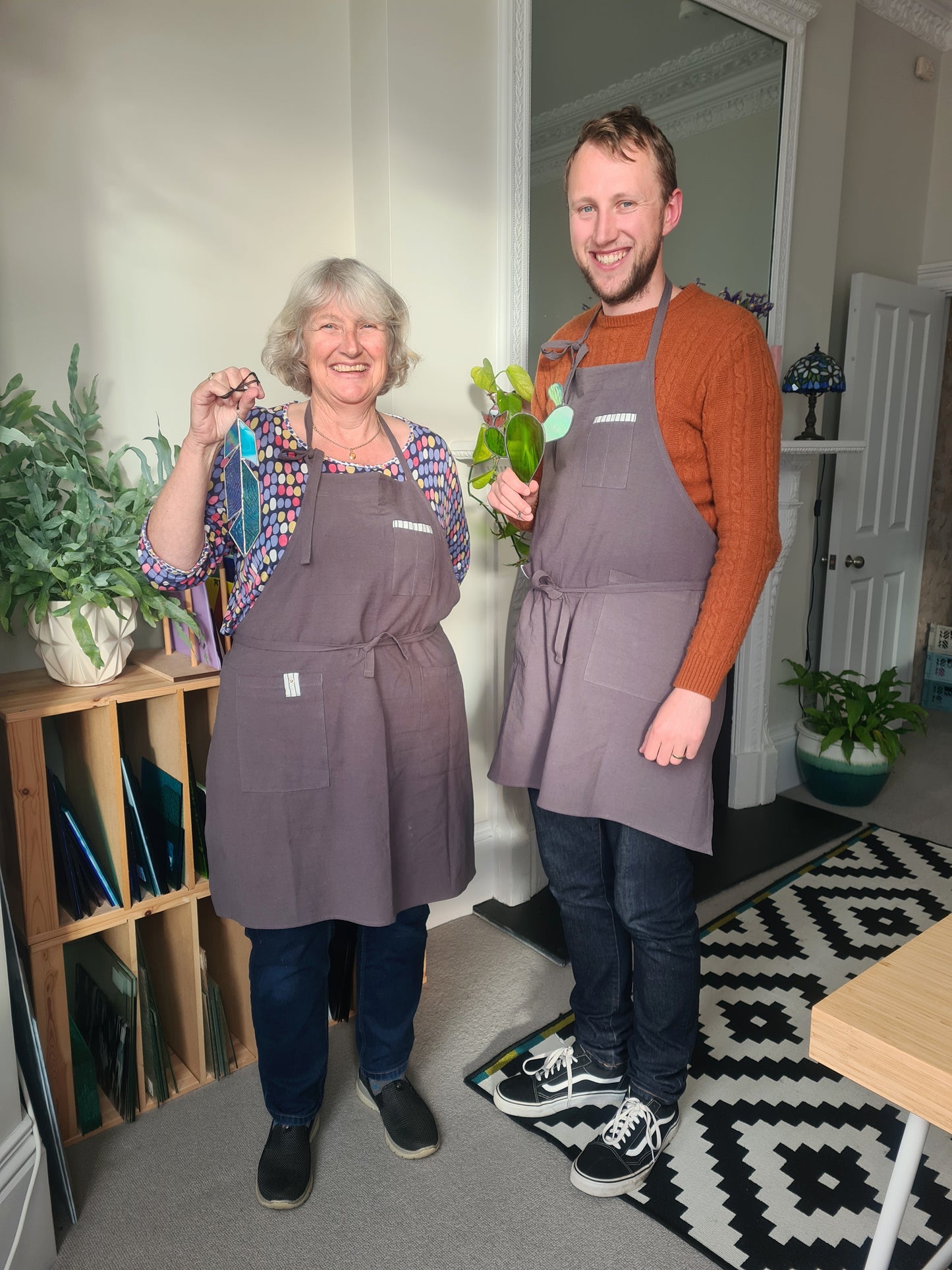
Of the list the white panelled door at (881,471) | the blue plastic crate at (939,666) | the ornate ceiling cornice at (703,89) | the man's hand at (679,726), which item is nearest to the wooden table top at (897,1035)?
the man's hand at (679,726)

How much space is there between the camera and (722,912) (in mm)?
2520

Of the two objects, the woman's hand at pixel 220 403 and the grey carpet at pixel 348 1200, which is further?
the grey carpet at pixel 348 1200

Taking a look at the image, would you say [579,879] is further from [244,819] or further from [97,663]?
[97,663]

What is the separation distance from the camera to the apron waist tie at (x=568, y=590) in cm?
145

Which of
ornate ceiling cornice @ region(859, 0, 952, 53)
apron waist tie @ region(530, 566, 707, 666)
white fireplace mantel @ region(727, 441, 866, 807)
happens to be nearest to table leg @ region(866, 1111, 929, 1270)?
apron waist tie @ region(530, 566, 707, 666)

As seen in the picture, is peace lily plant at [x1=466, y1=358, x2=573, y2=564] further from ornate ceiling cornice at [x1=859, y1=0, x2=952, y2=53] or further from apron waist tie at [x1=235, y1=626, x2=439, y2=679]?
ornate ceiling cornice at [x1=859, y1=0, x2=952, y2=53]

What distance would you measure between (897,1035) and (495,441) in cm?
96

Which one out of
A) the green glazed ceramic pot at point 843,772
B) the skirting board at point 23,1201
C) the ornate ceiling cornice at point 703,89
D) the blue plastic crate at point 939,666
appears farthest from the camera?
the blue plastic crate at point 939,666

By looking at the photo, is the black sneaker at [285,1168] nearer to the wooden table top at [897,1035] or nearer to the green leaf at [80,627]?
the green leaf at [80,627]

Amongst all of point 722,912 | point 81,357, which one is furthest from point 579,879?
point 81,357

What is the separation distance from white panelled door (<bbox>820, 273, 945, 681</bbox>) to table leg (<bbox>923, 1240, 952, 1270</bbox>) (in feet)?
8.28

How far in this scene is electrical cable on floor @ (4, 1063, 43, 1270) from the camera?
133 cm

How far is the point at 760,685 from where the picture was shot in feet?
10.7

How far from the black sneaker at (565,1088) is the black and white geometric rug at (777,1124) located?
0.03 meters
